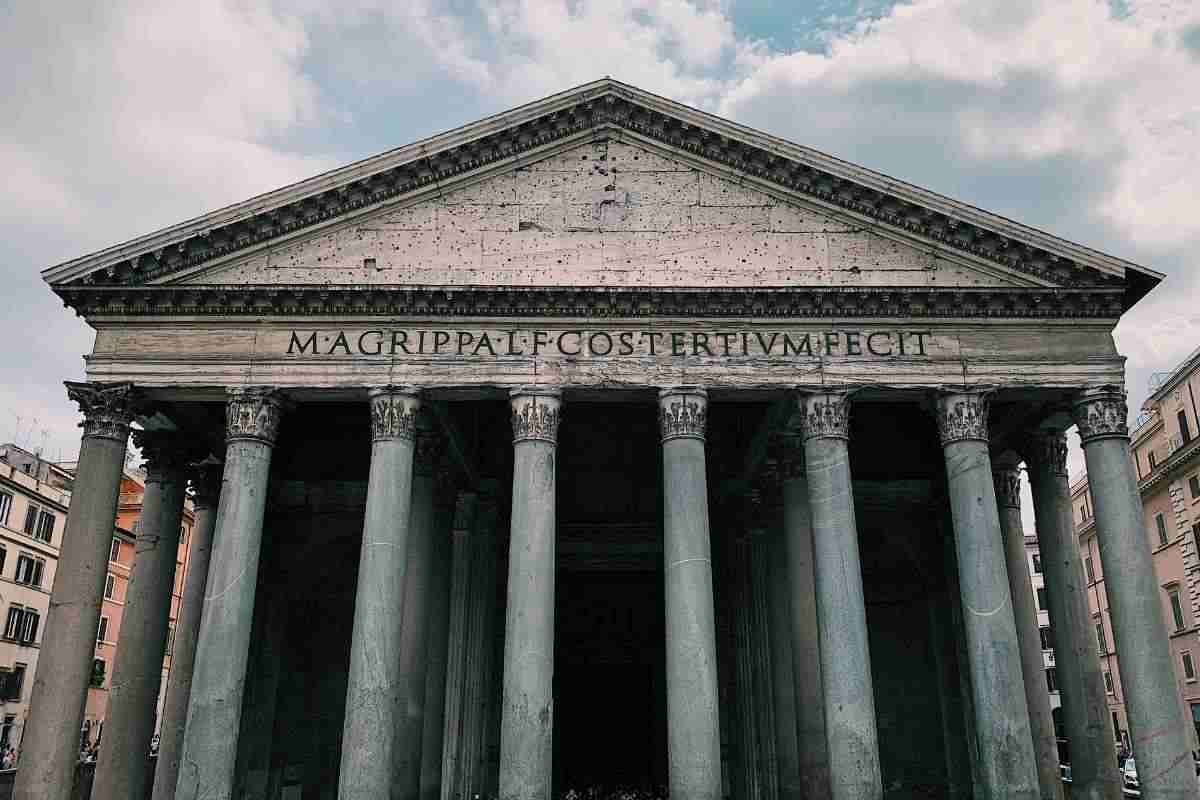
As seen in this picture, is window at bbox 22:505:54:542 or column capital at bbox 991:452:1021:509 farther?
window at bbox 22:505:54:542

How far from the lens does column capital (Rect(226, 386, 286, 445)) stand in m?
16.1

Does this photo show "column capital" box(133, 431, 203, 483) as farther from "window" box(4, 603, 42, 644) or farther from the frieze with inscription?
"window" box(4, 603, 42, 644)

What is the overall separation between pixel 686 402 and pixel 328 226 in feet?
23.0

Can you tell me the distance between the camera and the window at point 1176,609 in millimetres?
34344

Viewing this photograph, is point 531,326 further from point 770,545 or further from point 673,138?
point 770,545

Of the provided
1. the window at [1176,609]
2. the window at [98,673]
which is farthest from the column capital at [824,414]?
the window at [98,673]

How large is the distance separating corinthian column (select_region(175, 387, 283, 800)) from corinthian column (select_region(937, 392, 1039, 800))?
11242 millimetres

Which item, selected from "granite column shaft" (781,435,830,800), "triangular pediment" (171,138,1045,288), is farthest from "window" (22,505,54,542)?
"granite column shaft" (781,435,830,800)

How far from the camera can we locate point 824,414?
1625cm

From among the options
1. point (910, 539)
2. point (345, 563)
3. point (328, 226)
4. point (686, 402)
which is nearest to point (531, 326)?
point (686, 402)

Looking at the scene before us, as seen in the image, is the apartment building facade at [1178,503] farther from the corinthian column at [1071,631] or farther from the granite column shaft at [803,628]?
the granite column shaft at [803,628]

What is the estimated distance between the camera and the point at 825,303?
54.2 feet

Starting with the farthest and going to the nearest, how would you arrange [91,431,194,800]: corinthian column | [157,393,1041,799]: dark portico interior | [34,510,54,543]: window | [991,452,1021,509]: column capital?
[34,510,54,543]: window < [157,393,1041,799]: dark portico interior < [991,452,1021,509]: column capital < [91,431,194,800]: corinthian column

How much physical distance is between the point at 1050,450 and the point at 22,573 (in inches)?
1411
